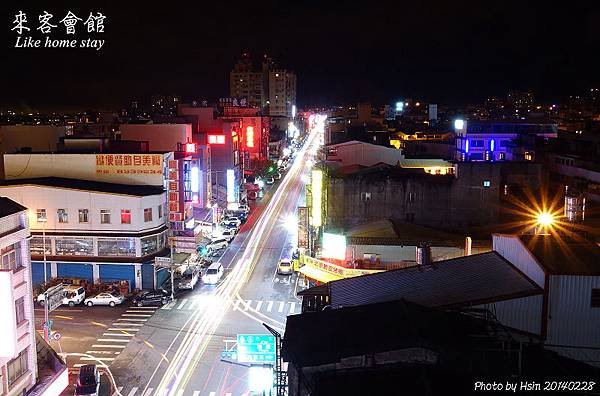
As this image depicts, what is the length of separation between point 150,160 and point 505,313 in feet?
101

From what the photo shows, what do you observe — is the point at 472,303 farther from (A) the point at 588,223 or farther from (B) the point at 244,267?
(B) the point at 244,267

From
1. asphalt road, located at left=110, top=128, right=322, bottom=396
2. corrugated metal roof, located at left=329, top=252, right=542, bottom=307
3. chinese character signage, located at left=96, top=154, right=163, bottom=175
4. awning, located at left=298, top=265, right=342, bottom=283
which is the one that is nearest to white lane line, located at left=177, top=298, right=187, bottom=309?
asphalt road, located at left=110, top=128, right=322, bottom=396

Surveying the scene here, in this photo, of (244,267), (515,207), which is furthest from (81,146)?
(515,207)

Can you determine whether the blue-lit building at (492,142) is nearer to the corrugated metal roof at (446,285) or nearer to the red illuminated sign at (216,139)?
the red illuminated sign at (216,139)

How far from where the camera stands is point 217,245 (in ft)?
170

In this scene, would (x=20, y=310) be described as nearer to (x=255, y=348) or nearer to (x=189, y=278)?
(x=255, y=348)

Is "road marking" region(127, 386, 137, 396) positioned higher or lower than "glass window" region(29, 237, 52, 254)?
lower

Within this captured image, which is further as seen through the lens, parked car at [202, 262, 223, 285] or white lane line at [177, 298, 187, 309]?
parked car at [202, 262, 223, 285]

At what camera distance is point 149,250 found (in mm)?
41094

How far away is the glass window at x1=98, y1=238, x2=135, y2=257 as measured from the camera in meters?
40.3

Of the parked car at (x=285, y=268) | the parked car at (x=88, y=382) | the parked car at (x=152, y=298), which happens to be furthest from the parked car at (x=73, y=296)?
the parked car at (x=285, y=268)

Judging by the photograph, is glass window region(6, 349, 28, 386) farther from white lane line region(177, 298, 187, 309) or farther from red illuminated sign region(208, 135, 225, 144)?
red illuminated sign region(208, 135, 225, 144)

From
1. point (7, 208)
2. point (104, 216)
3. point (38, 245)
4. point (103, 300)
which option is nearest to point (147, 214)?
point (104, 216)

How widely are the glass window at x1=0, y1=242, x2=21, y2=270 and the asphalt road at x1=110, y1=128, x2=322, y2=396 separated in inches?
313
